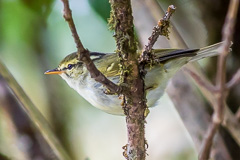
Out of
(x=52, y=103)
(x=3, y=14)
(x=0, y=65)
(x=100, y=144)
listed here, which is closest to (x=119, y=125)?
(x=100, y=144)

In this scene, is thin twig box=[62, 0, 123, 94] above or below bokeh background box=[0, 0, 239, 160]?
below

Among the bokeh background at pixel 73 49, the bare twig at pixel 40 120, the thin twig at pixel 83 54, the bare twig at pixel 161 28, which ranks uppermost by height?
the bokeh background at pixel 73 49

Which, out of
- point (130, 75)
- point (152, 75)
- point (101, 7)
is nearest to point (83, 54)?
point (130, 75)

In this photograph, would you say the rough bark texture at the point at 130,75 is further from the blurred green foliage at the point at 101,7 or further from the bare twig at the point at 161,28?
the blurred green foliage at the point at 101,7

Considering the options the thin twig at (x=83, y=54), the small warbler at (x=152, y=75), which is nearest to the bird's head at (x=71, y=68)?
the small warbler at (x=152, y=75)

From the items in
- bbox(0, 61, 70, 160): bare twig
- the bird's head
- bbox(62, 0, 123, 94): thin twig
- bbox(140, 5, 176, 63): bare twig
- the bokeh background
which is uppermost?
the bokeh background

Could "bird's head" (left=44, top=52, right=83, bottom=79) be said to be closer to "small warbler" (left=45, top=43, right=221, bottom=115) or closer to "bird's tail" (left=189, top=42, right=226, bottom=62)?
"small warbler" (left=45, top=43, right=221, bottom=115)

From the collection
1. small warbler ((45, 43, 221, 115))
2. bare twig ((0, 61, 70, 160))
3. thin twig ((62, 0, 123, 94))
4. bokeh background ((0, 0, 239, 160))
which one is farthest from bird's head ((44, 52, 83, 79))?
thin twig ((62, 0, 123, 94))

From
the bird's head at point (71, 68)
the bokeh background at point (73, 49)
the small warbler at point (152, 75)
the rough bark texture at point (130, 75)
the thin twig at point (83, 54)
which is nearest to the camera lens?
the thin twig at point (83, 54)
